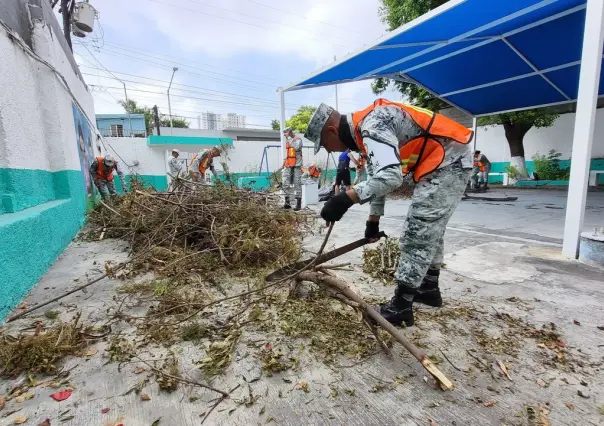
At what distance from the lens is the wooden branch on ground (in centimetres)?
149

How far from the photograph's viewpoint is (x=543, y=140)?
14750mm

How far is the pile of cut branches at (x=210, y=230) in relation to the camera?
336cm

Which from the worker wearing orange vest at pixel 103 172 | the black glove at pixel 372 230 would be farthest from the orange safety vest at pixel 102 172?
the black glove at pixel 372 230

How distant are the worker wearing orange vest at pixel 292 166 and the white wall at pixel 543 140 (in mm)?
13225

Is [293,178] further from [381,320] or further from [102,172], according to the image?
[381,320]

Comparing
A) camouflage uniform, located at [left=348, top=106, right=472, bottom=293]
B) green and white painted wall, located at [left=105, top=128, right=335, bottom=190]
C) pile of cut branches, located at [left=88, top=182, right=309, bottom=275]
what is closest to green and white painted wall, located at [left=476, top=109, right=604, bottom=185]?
green and white painted wall, located at [left=105, top=128, right=335, bottom=190]

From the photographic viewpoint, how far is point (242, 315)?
2311 millimetres

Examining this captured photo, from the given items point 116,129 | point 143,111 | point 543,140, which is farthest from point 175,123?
point 543,140

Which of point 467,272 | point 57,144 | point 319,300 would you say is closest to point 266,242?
point 319,300

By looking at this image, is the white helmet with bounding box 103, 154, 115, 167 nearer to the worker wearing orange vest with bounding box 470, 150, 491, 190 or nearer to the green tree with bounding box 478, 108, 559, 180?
the worker wearing orange vest with bounding box 470, 150, 491, 190

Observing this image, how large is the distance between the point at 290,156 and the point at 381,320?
235 inches

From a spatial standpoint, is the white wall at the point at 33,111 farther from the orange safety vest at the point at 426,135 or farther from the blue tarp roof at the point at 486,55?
the blue tarp roof at the point at 486,55

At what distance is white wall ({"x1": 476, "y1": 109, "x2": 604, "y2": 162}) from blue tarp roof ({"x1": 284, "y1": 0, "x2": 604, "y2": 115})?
236 inches

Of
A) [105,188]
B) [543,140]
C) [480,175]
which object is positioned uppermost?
[543,140]
